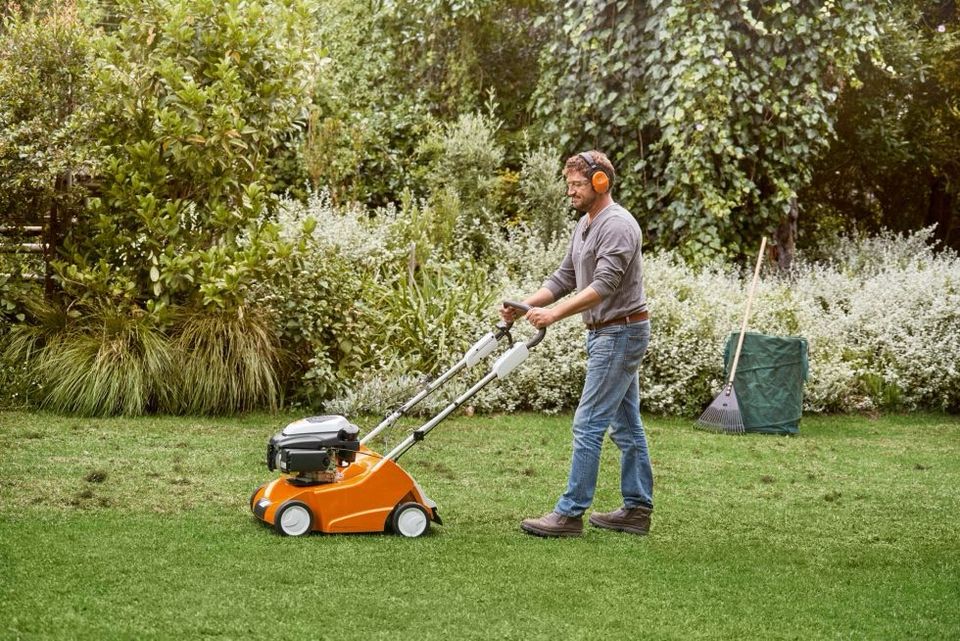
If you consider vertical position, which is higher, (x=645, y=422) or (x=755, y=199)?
(x=755, y=199)

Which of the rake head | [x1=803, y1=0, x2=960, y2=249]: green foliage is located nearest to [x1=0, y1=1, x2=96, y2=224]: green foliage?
the rake head

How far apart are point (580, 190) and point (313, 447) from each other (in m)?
1.54

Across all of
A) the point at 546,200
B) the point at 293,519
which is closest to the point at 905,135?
the point at 546,200

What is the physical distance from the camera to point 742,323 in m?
8.73

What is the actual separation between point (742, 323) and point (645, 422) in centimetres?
131

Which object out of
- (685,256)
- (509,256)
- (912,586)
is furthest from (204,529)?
(685,256)

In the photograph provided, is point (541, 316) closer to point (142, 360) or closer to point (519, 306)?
point (519, 306)

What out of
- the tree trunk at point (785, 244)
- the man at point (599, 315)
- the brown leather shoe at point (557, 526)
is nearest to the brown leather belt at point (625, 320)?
the man at point (599, 315)

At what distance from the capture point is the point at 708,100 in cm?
1030

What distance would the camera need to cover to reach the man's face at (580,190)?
15.4 ft

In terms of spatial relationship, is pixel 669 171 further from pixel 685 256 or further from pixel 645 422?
pixel 645 422

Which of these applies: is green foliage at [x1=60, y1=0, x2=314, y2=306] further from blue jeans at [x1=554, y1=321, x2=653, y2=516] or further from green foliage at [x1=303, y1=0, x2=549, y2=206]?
green foliage at [x1=303, y1=0, x2=549, y2=206]

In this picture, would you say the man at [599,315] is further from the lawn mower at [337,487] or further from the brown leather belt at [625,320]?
the lawn mower at [337,487]

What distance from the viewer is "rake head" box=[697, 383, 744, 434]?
784 cm
